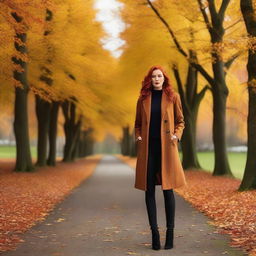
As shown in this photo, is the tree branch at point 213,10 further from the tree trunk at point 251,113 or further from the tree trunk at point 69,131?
the tree trunk at point 69,131

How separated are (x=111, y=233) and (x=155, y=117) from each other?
82.3 inches

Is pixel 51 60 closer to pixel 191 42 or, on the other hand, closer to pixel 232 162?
pixel 191 42

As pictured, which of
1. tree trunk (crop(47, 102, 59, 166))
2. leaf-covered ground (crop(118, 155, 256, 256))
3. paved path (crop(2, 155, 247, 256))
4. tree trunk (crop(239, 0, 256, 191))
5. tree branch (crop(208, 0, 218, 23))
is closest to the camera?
paved path (crop(2, 155, 247, 256))

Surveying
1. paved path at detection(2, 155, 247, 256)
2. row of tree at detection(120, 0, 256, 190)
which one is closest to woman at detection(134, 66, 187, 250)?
paved path at detection(2, 155, 247, 256)

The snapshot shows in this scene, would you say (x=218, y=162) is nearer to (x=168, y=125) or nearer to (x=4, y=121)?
(x=168, y=125)

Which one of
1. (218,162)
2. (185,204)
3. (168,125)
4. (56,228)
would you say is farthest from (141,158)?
(218,162)

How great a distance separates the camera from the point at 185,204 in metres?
10.8

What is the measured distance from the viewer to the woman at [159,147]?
5848 millimetres

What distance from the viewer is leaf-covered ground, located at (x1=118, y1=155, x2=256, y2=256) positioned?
6.49 metres

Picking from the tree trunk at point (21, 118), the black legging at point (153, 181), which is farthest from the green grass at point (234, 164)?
the black legging at point (153, 181)

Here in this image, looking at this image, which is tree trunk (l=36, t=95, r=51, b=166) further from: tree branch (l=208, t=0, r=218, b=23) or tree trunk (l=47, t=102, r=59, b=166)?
tree branch (l=208, t=0, r=218, b=23)

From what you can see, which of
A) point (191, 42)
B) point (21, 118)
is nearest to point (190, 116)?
point (191, 42)

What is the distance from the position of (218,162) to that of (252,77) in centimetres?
805

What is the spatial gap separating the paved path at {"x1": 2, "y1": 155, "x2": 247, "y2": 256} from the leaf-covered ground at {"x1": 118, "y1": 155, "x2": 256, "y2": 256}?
196mm
